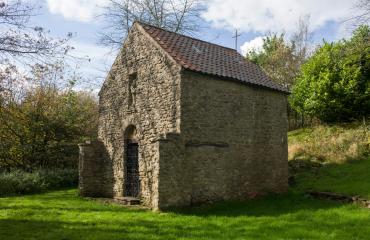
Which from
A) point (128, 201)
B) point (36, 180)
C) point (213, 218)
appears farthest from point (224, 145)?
point (36, 180)

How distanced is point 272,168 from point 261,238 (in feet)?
25.2

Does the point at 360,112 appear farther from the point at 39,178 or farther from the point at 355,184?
the point at 39,178

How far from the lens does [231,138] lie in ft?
50.9

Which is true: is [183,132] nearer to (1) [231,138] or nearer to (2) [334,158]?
(1) [231,138]

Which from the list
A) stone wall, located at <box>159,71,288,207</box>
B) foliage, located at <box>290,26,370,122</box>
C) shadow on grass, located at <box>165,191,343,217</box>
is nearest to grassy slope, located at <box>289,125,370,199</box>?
foliage, located at <box>290,26,370,122</box>

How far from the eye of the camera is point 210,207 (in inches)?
560

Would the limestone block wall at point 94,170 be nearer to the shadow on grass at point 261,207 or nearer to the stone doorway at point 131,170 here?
the stone doorway at point 131,170

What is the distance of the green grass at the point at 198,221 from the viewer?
10141 mm

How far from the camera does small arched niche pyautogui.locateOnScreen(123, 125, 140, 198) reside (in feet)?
54.9

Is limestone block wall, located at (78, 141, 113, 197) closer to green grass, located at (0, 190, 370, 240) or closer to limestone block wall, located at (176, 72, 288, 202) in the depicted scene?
green grass, located at (0, 190, 370, 240)

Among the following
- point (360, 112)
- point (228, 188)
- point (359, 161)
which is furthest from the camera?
point (360, 112)

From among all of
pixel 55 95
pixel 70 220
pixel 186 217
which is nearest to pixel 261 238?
pixel 186 217

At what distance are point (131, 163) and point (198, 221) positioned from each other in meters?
6.03

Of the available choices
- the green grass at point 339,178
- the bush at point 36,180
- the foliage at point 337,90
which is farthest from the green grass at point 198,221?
the foliage at point 337,90
